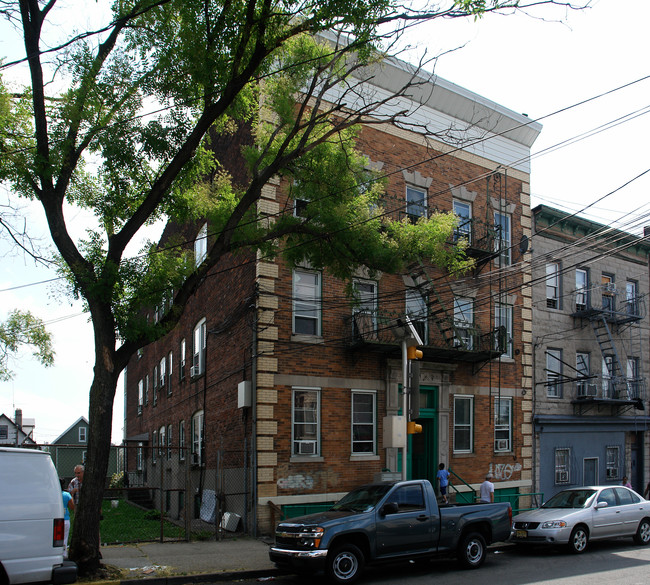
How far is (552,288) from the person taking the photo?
80.6 feet

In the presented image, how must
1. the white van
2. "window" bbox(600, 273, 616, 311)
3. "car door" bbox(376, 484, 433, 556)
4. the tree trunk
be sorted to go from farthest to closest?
"window" bbox(600, 273, 616, 311) < "car door" bbox(376, 484, 433, 556) < the tree trunk < the white van

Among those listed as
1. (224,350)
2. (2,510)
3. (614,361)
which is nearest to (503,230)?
(614,361)

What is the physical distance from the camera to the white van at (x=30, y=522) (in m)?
8.12

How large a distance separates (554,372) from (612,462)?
15.7 ft

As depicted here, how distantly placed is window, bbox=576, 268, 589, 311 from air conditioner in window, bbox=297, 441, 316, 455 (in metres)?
12.9

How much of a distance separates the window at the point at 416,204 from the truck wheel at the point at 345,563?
36.2 ft

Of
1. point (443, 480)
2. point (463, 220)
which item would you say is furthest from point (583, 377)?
point (443, 480)

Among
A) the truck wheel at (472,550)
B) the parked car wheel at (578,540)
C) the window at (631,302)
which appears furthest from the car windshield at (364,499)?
the window at (631,302)

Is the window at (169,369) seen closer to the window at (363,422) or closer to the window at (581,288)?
the window at (363,422)

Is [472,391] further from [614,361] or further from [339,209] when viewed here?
[339,209]

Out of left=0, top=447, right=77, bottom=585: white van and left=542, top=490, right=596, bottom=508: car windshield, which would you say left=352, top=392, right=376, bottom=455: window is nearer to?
left=542, top=490, right=596, bottom=508: car windshield

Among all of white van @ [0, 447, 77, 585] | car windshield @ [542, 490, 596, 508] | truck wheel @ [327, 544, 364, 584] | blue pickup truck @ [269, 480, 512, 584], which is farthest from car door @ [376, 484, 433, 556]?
white van @ [0, 447, 77, 585]

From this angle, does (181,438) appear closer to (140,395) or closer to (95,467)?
(140,395)

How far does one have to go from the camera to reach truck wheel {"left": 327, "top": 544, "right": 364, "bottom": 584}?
1073 centimetres
